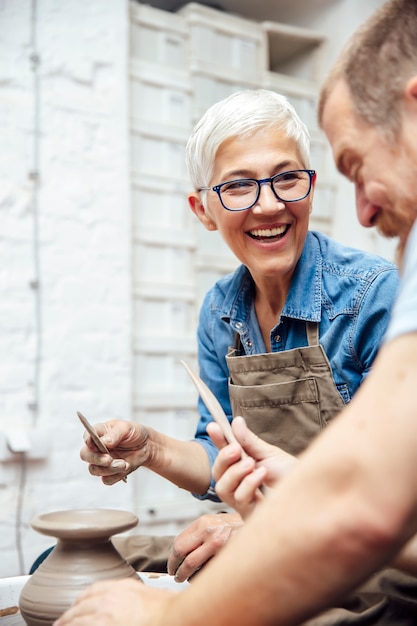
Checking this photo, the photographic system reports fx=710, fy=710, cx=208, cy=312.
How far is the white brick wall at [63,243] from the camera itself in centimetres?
248

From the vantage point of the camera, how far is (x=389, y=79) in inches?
26.0

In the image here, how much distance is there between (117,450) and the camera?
53.3 inches

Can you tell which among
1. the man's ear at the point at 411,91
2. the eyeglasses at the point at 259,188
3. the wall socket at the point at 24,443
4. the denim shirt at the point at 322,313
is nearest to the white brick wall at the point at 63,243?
the wall socket at the point at 24,443

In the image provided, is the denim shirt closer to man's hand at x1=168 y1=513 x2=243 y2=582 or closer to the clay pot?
man's hand at x1=168 y1=513 x2=243 y2=582

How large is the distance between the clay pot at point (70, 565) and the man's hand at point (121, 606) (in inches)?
9.0

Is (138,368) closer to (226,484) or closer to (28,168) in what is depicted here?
(28,168)

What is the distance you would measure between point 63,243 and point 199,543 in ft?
5.22

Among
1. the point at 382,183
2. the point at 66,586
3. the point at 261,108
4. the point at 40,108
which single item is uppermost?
the point at 40,108

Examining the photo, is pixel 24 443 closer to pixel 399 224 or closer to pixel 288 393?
pixel 288 393

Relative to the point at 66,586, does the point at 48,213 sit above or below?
above

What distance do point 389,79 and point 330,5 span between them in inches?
118

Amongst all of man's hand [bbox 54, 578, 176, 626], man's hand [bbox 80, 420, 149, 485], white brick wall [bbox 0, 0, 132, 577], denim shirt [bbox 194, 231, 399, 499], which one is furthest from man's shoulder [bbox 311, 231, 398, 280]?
white brick wall [bbox 0, 0, 132, 577]

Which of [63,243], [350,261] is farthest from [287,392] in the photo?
[63,243]

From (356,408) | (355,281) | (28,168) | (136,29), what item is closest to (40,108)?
(28,168)
